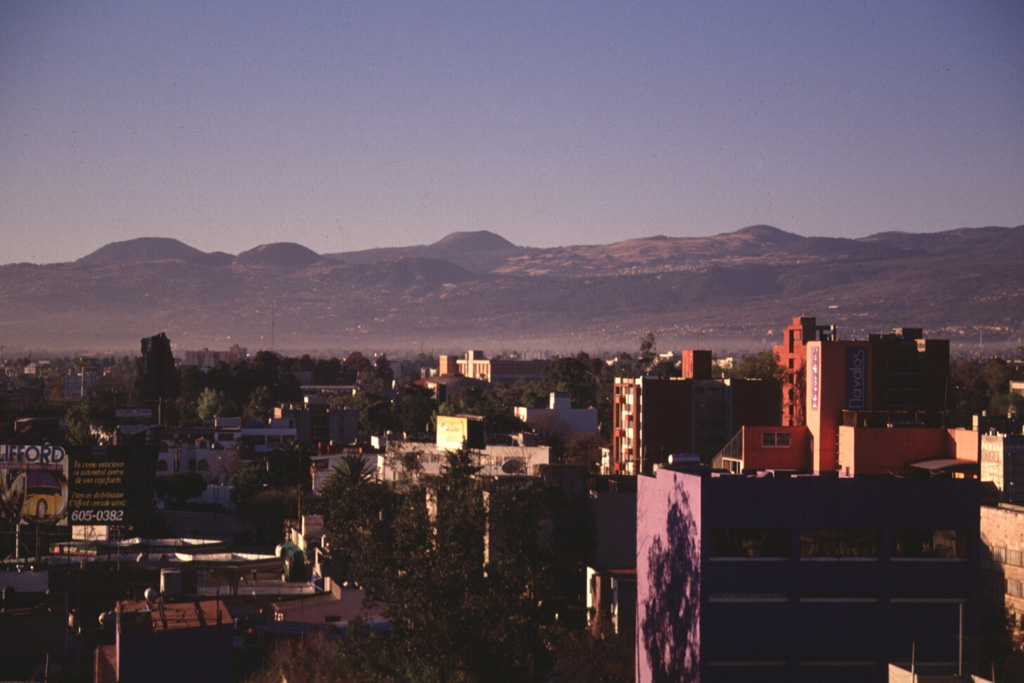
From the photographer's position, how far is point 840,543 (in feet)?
78.8

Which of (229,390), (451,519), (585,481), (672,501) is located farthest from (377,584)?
(229,390)

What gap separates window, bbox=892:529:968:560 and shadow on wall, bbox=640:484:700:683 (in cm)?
376

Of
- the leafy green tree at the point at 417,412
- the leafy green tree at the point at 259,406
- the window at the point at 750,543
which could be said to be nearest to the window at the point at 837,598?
the window at the point at 750,543

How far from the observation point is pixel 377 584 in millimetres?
25078

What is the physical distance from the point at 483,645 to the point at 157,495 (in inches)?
2329

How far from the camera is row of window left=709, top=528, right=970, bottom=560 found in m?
23.9

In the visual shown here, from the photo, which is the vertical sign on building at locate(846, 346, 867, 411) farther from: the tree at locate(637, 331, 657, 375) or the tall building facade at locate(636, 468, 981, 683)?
the tree at locate(637, 331, 657, 375)

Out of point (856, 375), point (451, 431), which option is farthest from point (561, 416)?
point (856, 375)

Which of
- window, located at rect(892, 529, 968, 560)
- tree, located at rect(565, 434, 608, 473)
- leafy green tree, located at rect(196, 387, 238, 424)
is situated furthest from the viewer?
leafy green tree, located at rect(196, 387, 238, 424)

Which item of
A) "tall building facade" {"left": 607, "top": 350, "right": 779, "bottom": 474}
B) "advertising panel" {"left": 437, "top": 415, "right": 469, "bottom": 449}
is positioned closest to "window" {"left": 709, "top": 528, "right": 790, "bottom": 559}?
"advertising panel" {"left": 437, "top": 415, "right": 469, "bottom": 449}

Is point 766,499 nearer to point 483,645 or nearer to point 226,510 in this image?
point 483,645

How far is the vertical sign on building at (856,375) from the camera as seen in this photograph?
41406mm

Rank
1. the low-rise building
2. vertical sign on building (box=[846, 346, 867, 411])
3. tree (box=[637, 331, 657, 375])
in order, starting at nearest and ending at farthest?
vertical sign on building (box=[846, 346, 867, 411]) < the low-rise building < tree (box=[637, 331, 657, 375])

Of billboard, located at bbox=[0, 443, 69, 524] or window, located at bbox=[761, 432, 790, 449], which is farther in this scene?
billboard, located at bbox=[0, 443, 69, 524]
